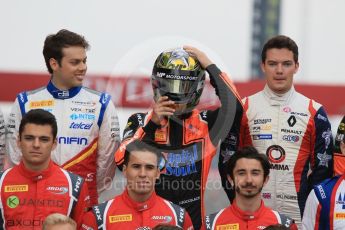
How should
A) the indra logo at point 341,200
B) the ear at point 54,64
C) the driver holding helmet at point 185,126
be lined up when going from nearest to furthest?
the indra logo at point 341,200, the driver holding helmet at point 185,126, the ear at point 54,64

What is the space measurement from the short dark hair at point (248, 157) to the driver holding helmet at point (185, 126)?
24 centimetres

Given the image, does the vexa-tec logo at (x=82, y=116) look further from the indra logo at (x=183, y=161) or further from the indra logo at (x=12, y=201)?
the indra logo at (x=12, y=201)

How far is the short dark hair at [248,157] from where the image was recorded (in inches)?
292

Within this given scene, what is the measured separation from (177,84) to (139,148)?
56 cm

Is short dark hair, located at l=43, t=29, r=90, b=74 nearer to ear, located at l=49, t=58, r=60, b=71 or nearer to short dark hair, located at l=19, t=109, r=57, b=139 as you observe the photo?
Answer: ear, located at l=49, t=58, r=60, b=71

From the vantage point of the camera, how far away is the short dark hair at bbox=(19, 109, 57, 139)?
749 cm

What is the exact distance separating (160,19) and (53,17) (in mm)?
1696

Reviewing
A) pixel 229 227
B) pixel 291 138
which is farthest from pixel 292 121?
pixel 229 227

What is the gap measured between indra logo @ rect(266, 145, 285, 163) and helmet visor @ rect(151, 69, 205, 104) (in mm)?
772

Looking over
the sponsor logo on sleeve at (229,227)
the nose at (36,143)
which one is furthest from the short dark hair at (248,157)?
the nose at (36,143)

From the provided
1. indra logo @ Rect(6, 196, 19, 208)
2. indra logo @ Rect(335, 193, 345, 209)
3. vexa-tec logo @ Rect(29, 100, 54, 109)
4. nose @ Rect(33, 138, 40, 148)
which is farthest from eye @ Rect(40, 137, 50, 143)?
indra logo @ Rect(335, 193, 345, 209)

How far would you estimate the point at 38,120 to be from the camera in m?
7.50

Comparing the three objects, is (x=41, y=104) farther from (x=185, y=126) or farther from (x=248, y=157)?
(x=248, y=157)

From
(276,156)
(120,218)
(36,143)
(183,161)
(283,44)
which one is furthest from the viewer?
(283,44)
